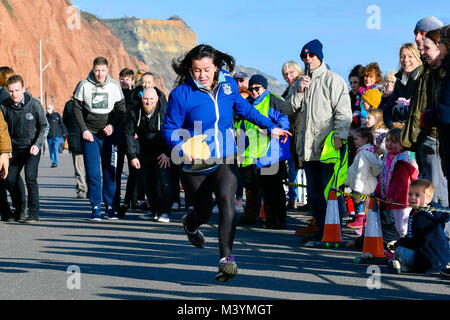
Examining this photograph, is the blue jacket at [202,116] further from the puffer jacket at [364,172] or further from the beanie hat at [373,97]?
the beanie hat at [373,97]

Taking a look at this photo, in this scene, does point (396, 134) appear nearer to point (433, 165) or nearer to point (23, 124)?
point (433, 165)

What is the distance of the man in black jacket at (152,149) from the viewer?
11852 millimetres

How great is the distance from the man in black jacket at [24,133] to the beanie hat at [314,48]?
162 inches

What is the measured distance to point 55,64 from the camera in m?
90.7

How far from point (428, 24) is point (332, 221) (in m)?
2.26

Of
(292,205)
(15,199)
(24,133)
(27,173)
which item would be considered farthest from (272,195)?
(15,199)

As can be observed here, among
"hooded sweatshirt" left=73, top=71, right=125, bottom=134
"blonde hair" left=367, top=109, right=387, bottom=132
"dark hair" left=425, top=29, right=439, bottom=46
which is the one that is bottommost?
"blonde hair" left=367, top=109, right=387, bottom=132

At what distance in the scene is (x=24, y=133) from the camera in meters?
11.5

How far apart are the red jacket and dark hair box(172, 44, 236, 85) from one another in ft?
6.63

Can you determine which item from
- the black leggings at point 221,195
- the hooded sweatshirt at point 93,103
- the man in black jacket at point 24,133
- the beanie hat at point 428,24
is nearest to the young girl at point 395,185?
the beanie hat at point 428,24

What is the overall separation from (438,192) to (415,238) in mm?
641

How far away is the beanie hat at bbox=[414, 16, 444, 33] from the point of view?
840cm

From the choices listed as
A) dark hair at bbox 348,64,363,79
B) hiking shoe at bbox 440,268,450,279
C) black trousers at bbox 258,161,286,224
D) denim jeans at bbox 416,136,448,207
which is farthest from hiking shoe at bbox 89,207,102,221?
hiking shoe at bbox 440,268,450,279

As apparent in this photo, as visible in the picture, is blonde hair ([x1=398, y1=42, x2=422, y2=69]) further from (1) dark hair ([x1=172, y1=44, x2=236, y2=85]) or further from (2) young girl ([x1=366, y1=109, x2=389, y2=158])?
(1) dark hair ([x1=172, y1=44, x2=236, y2=85])
